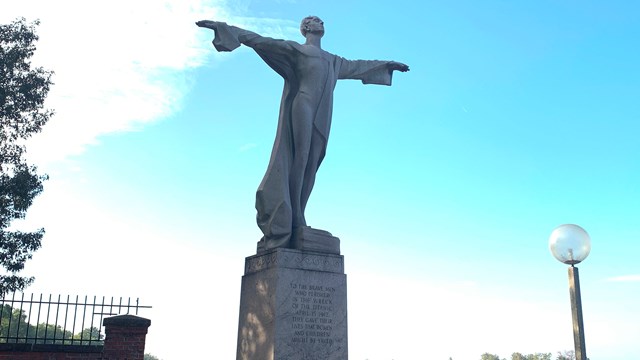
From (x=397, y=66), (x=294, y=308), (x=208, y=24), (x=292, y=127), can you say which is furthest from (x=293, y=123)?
(x=294, y=308)

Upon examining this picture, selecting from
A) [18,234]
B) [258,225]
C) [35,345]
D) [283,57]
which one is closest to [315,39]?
[283,57]

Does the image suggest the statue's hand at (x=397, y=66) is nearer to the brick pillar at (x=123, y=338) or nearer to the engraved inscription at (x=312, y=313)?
the engraved inscription at (x=312, y=313)

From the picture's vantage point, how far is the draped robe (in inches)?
306

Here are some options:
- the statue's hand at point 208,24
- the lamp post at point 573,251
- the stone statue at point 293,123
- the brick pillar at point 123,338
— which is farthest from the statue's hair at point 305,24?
the brick pillar at point 123,338

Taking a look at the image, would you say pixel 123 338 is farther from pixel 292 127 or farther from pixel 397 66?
pixel 397 66

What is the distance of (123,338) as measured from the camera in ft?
39.2

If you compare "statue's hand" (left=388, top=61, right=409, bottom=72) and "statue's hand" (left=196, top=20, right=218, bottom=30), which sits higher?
"statue's hand" (left=388, top=61, right=409, bottom=72)

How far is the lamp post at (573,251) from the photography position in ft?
20.6

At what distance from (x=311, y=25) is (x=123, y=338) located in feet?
25.5

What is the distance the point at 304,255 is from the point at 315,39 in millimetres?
3365

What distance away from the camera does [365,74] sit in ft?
30.3

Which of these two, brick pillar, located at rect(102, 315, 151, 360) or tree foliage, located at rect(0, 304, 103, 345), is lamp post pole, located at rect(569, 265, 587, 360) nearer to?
brick pillar, located at rect(102, 315, 151, 360)

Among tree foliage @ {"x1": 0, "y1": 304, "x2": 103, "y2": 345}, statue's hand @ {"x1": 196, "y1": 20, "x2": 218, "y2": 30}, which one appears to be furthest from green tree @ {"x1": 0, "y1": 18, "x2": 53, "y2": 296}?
statue's hand @ {"x1": 196, "y1": 20, "x2": 218, "y2": 30}

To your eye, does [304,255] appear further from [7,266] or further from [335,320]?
[7,266]
